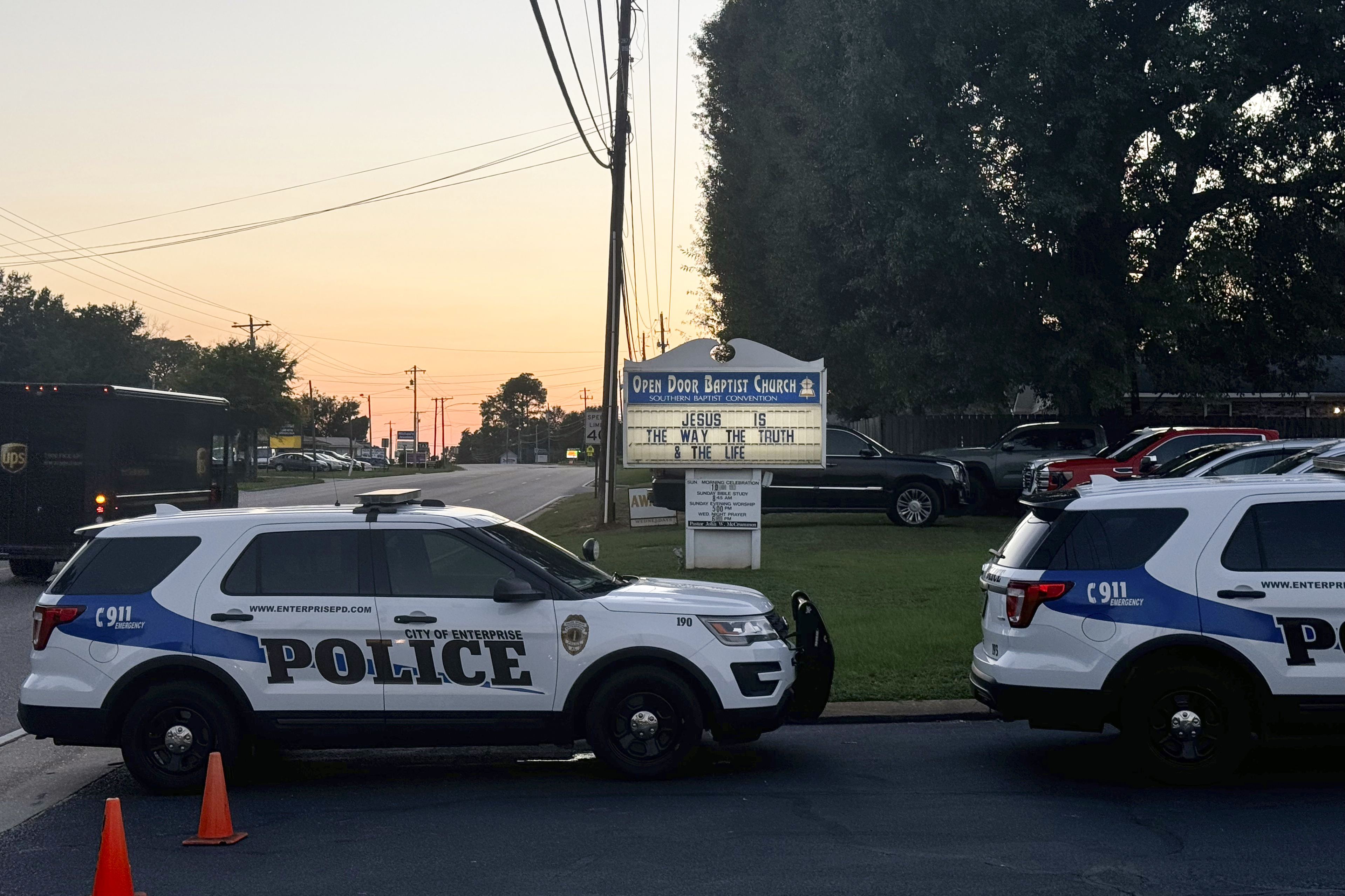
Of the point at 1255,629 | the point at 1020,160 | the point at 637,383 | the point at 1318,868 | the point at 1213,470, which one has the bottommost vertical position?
the point at 1318,868

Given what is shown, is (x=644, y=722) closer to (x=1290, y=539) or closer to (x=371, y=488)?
(x=1290, y=539)

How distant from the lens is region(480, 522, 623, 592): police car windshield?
8250 millimetres

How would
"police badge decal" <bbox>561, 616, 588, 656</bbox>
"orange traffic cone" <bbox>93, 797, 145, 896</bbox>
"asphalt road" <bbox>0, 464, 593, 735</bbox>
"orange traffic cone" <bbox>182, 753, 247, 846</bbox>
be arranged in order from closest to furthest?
"orange traffic cone" <bbox>93, 797, 145, 896</bbox> < "orange traffic cone" <bbox>182, 753, 247, 846</bbox> < "police badge decal" <bbox>561, 616, 588, 656</bbox> < "asphalt road" <bbox>0, 464, 593, 735</bbox>

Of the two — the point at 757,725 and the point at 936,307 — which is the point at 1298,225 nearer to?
the point at 936,307

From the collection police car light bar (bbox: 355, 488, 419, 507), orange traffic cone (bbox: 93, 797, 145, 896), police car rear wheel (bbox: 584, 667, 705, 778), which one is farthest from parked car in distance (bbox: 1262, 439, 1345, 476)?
orange traffic cone (bbox: 93, 797, 145, 896)

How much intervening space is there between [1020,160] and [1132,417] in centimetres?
867

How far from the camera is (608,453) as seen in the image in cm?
2675

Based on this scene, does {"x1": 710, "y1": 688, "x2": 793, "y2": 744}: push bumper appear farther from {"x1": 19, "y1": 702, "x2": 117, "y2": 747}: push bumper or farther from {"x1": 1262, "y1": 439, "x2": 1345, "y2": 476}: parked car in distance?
{"x1": 1262, "y1": 439, "x2": 1345, "y2": 476}: parked car in distance

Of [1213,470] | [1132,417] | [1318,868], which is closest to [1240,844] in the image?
[1318,868]

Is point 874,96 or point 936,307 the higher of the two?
point 874,96

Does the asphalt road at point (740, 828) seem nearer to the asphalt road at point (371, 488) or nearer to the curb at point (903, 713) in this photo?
the curb at point (903, 713)

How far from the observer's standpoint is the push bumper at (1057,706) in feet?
25.2

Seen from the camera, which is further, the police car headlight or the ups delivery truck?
the ups delivery truck

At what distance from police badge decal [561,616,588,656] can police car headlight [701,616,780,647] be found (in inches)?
27.4
